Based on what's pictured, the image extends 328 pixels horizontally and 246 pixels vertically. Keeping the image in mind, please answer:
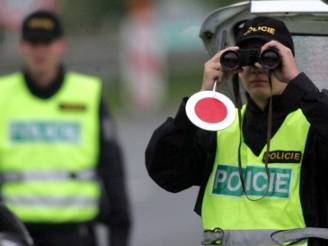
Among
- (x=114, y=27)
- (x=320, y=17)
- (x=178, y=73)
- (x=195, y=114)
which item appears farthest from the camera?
(x=114, y=27)

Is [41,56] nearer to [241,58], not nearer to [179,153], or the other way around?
[179,153]

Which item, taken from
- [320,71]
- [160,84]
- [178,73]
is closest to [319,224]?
[320,71]

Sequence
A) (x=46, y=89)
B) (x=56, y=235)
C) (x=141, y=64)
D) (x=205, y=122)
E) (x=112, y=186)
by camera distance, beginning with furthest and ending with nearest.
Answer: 1. (x=141, y=64)
2. (x=46, y=89)
3. (x=112, y=186)
4. (x=56, y=235)
5. (x=205, y=122)

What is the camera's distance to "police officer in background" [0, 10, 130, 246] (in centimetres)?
748

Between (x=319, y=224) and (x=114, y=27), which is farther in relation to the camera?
(x=114, y=27)

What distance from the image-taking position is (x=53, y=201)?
7.49 m

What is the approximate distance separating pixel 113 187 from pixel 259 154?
2344 mm

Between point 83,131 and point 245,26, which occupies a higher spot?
point 245,26

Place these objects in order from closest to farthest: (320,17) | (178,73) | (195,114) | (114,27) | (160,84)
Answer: (195,114), (320,17), (160,84), (178,73), (114,27)

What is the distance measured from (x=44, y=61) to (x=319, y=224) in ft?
9.60

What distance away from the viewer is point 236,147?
5.39 meters

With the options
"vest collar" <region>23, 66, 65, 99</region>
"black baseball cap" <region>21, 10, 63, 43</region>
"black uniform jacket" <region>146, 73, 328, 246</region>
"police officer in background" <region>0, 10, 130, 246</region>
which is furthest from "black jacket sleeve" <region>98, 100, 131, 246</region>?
"black uniform jacket" <region>146, 73, 328, 246</region>

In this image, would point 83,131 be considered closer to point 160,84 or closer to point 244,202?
point 244,202

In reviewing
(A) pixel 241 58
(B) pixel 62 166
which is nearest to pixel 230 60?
(A) pixel 241 58
